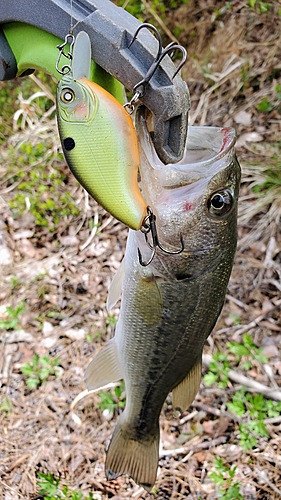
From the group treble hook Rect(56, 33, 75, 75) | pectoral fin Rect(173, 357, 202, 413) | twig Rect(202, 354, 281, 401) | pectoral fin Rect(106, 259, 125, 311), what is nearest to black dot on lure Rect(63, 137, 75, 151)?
treble hook Rect(56, 33, 75, 75)

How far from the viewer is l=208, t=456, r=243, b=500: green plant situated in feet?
8.03

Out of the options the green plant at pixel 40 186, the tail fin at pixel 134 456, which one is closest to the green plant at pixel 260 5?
the green plant at pixel 40 186

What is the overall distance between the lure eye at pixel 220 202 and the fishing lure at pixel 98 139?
0.30m

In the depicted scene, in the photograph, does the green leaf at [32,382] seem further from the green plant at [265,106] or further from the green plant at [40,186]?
the green plant at [265,106]

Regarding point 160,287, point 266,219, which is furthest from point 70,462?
point 266,219

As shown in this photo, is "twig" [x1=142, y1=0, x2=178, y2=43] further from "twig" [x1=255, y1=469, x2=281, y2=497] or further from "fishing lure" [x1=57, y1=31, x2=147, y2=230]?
"twig" [x1=255, y1=469, x2=281, y2=497]

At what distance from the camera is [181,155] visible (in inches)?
51.8

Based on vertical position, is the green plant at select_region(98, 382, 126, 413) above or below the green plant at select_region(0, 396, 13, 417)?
below

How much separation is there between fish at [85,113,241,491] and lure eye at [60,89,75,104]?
23 centimetres

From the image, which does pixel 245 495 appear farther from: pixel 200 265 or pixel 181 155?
pixel 181 155

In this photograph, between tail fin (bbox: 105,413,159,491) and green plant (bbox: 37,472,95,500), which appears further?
green plant (bbox: 37,472,95,500)

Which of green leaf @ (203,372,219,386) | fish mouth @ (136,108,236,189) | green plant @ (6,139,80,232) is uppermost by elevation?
fish mouth @ (136,108,236,189)

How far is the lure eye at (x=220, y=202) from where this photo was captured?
148cm

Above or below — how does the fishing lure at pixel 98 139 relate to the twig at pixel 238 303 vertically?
above
